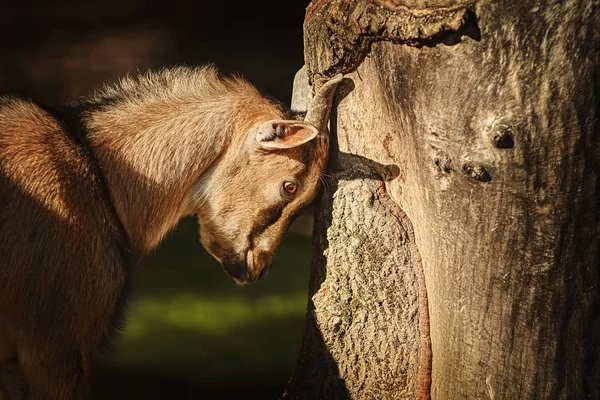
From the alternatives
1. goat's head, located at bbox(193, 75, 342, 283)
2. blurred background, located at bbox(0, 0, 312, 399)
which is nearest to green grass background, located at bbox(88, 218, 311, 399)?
blurred background, located at bbox(0, 0, 312, 399)

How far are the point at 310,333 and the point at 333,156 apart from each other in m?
0.85

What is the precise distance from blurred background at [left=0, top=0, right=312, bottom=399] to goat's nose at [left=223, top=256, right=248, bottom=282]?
1.40 m

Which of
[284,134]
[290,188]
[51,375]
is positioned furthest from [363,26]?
[51,375]

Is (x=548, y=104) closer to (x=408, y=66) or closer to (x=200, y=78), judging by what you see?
(x=408, y=66)

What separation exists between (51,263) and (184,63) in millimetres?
4420

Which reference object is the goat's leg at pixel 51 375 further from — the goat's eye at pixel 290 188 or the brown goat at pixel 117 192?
the goat's eye at pixel 290 188

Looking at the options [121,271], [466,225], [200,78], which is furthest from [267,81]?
[466,225]

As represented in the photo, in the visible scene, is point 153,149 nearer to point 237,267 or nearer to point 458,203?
point 237,267

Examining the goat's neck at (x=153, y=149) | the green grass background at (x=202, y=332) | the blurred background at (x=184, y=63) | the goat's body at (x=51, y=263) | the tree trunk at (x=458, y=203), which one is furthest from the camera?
the blurred background at (x=184, y=63)

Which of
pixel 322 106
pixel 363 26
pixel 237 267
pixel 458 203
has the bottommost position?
pixel 237 267

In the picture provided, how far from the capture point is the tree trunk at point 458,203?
2533 mm

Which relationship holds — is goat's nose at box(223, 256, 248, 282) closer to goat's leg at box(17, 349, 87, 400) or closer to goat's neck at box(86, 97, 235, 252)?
goat's neck at box(86, 97, 235, 252)

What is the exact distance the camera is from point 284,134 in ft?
11.2

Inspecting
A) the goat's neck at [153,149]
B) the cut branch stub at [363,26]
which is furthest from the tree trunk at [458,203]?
the goat's neck at [153,149]
